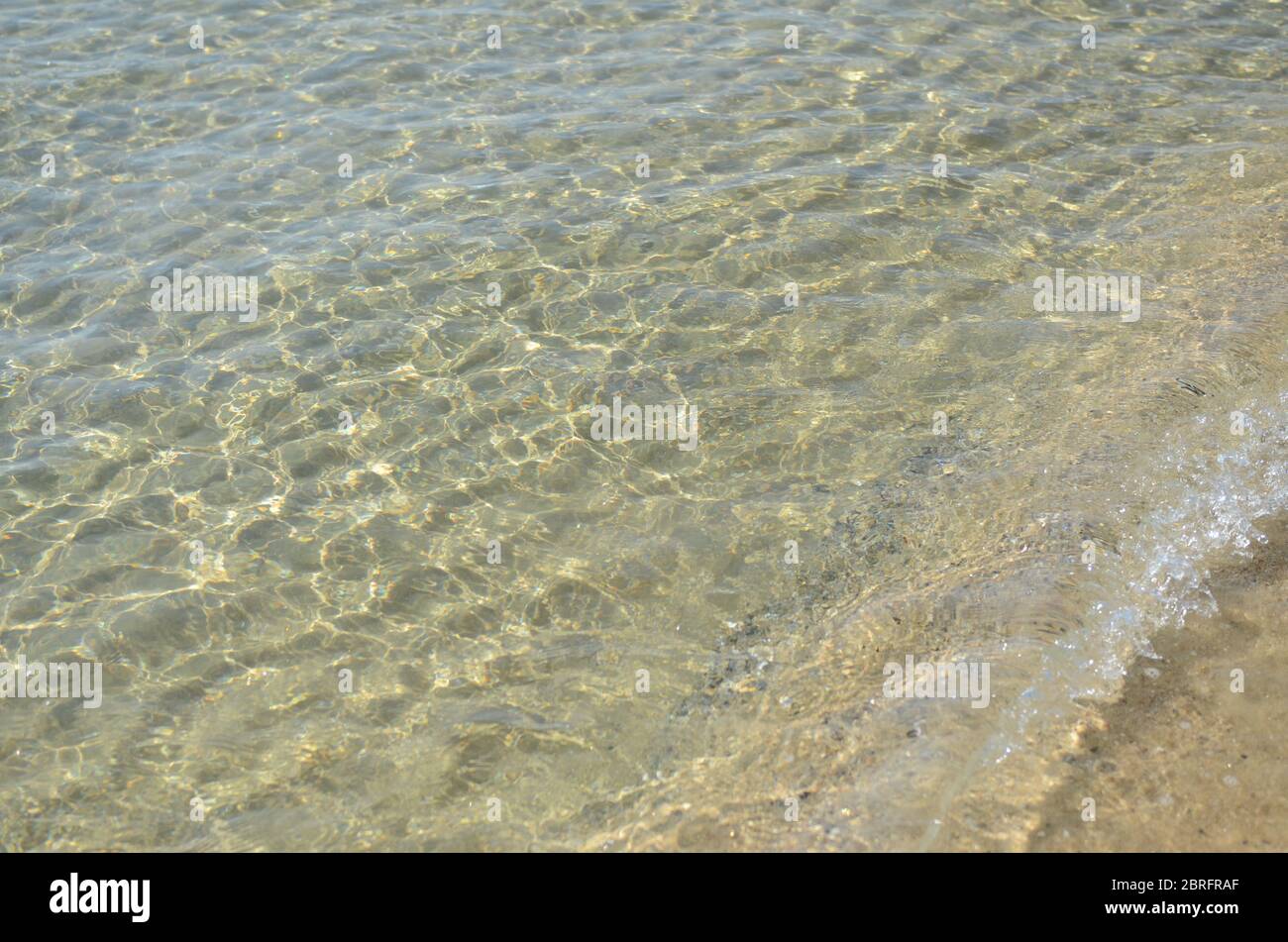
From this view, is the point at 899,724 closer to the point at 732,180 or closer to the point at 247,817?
the point at 247,817

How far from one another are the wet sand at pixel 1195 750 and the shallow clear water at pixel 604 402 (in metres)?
0.17

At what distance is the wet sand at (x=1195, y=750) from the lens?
4555 mm

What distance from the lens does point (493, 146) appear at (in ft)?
29.7

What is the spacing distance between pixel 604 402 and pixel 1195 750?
3.62 m

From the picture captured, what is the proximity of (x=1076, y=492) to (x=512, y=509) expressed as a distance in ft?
9.79

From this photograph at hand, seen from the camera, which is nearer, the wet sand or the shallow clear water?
the wet sand

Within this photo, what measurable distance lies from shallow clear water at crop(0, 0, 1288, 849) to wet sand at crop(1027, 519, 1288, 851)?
0.17m

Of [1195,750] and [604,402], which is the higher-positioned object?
[604,402]

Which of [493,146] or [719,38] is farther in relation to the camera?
[719,38]

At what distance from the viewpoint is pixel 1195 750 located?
4859mm

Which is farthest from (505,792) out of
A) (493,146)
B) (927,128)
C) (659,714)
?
(927,128)

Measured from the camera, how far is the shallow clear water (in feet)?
16.5

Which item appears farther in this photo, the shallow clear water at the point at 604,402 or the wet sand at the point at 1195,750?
the shallow clear water at the point at 604,402

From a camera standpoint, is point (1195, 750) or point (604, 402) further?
point (604, 402)
